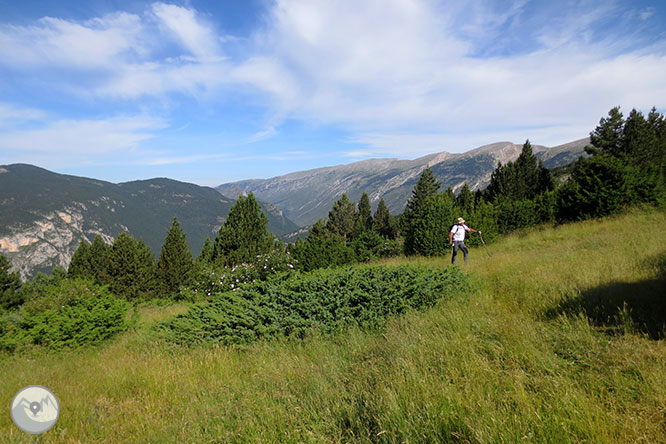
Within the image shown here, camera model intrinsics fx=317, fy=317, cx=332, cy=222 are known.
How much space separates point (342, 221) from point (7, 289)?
4837cm

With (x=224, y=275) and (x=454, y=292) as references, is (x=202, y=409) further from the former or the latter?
(x=224, y=275)

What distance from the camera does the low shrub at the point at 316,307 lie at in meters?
5.55

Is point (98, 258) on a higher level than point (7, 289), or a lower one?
higher

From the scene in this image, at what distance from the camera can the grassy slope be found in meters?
2.32

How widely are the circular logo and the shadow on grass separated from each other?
5.19 m

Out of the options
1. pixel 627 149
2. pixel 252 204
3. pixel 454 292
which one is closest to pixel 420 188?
pixel 627 149

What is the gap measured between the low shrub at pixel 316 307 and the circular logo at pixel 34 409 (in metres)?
3.50

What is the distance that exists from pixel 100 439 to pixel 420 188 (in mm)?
56429

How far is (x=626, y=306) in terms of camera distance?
421 cm

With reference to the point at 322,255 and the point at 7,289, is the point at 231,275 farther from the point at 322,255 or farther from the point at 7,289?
the point at 7,289

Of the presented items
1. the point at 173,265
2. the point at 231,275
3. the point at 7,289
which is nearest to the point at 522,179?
the point at 231,275

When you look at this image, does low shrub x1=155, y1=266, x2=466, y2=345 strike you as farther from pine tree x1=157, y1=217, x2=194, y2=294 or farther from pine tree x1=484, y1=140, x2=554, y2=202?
pine tree x1=484, y1=140, x2=554, y2=202

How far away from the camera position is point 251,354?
4.97 meters

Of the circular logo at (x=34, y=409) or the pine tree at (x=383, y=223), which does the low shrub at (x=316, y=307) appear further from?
the pine tree at (x=383, y=223)
